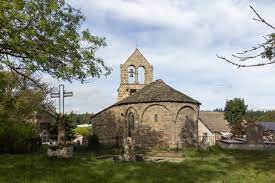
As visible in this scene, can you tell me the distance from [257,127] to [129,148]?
14478mm

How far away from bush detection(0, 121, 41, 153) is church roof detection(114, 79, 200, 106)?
1166 centimetres

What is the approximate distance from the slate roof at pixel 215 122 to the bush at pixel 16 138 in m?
44.2

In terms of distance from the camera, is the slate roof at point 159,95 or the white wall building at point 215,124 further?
the white wall building at point 215,124

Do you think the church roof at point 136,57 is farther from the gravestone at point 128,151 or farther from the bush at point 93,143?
the gravestone at point 128,151

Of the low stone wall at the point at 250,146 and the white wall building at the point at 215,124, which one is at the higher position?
the white wall building at the point at 215,124

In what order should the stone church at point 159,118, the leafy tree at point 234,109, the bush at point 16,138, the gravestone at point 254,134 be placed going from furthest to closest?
1. the leafy tree at point 234,109
2. the stone church at point 159,118
3. the gravestone at point 254,134
4. the bush at point 16,138

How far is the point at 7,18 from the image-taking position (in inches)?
524

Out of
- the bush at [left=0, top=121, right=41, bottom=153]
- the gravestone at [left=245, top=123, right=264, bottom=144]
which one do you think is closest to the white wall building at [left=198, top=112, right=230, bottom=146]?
the gravestone at [left=245, top=123, right=264, bottom=144]

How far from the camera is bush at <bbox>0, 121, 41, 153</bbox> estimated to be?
86.5 feet

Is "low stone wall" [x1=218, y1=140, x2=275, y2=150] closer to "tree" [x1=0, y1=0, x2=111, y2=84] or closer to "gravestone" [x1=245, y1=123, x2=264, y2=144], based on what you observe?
"gravestone" [x1=245, y1=123, x2=264, y2=144]

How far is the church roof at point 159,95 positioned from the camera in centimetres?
3669

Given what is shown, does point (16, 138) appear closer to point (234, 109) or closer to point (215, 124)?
point (215, 124)

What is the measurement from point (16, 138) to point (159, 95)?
15.1 meters

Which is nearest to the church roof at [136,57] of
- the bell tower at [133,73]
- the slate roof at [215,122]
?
the bell tower at [133,73]
